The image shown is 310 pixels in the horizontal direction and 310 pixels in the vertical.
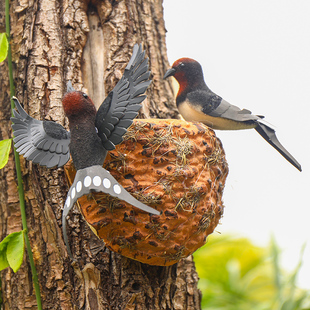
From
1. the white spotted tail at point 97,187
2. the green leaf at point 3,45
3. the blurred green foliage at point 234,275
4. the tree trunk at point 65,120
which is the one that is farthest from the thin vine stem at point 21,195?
the blurred green foliage at point 234,275

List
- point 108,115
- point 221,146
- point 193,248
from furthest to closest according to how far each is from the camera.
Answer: point 221,146, point 193,248, point 108,115

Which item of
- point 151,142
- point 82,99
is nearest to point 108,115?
point 82,99

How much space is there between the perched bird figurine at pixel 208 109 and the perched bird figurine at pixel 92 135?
439mm

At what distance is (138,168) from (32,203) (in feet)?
2.03

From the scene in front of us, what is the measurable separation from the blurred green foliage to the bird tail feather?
109 centimetres

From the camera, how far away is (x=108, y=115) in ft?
4.32

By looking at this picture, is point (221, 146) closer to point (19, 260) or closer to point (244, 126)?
point (244, 126)

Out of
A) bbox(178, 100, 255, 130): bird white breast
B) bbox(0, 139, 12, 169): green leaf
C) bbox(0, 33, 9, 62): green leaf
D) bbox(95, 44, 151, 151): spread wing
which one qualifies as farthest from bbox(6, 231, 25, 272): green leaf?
bbox(178, 100, 255, 130): bird white breast

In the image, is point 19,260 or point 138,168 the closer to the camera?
point 138,168

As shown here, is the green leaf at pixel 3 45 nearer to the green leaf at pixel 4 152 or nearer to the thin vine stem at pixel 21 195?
the thin vine stem at pixel 21 195

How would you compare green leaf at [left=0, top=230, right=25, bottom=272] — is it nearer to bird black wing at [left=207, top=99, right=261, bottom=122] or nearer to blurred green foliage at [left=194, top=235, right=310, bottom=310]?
bird black wing at [left=207, top=99, right=261, bottom=122]

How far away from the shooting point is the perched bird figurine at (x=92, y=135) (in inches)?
49.6

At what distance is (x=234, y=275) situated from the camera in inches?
123

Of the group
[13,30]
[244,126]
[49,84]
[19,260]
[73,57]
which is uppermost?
[13,30]
